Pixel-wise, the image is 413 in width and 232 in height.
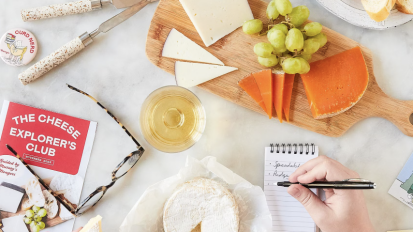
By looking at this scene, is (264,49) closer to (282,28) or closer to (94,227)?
(282,28)

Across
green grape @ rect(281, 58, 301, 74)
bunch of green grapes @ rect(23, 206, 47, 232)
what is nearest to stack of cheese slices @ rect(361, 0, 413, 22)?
green grape @ rect(281, 58, 301, 74)

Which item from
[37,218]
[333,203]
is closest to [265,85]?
[333,203]

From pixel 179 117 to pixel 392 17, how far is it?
34.9 inches

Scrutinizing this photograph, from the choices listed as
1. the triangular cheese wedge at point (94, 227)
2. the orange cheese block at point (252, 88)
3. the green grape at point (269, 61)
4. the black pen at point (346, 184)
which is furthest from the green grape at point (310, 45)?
the triangular cheese wedge at point (94, 227)

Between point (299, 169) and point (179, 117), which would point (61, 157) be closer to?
point (179, 117)

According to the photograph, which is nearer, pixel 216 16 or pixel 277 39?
pixel 277 39

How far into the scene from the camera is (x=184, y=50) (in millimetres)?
1228

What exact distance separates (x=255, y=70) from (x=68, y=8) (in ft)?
2.46

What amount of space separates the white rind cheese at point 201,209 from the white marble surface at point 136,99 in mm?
180

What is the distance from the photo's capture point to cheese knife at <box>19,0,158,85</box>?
4.02 ft

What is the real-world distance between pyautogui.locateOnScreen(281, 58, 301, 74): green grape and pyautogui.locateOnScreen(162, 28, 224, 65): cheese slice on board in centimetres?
26

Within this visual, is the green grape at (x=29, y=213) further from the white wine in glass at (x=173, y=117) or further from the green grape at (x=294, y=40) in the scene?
the green grape at (x=294, y=40)

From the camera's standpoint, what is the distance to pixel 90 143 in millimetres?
1269

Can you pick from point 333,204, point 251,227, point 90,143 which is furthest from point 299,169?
point 90,143
